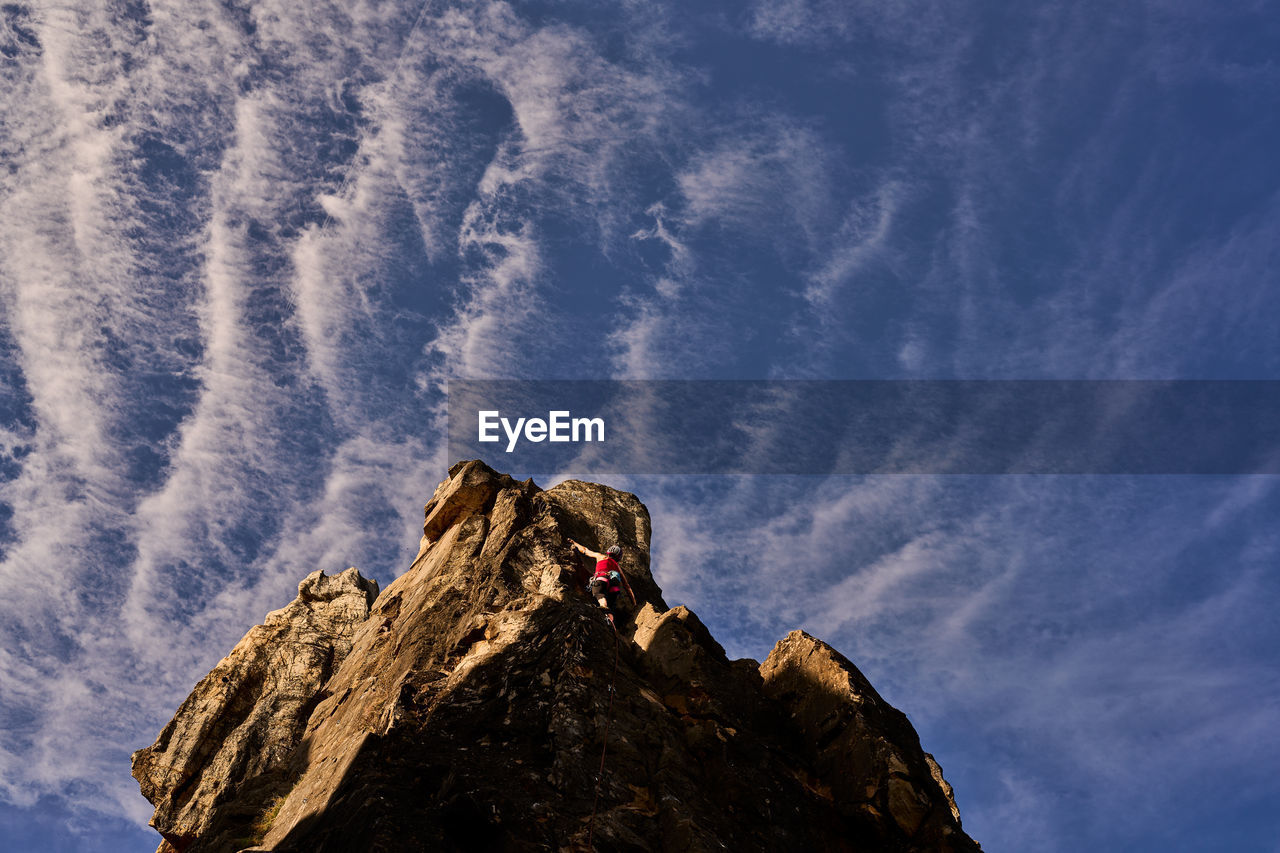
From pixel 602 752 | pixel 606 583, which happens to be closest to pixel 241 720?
pixel 606 583

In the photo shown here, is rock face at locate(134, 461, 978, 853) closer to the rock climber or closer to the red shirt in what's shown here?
the rock climber

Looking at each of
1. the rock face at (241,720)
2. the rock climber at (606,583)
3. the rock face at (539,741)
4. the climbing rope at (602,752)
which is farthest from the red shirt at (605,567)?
the rock face at (241,720)

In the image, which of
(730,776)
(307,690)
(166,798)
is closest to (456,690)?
(730,776)

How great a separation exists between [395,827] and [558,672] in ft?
19.4

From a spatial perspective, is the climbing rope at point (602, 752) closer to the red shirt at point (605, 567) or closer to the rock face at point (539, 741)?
the rock face at point (539, 741)

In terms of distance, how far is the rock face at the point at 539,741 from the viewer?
1666cm

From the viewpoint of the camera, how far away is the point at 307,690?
1241 inches

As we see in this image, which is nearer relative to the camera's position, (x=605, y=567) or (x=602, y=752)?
(x=602, y=752)

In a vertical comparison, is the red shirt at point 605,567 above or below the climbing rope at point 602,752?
above

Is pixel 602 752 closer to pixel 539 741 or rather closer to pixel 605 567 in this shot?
pixel 539 741

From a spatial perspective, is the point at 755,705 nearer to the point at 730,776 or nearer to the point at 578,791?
the point at 730,776

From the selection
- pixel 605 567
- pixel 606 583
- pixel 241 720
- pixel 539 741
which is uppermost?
pixel 605 567

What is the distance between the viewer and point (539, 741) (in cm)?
1855

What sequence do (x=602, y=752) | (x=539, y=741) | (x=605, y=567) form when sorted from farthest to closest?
(x=605, y=567) < (x=602, y=752) < (x=539, y=741)
